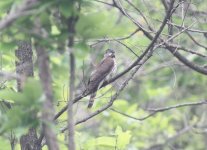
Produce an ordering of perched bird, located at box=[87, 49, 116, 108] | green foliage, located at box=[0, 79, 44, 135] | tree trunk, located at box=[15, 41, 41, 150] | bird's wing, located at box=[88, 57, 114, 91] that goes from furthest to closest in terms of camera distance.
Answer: bird's wing, located at box=[88, 57, 114, 91], perched bird, located at box=[87, 49, 116, 108], tree trunk, located at box=[15, 41, 41, 150], green foliage, located at box=[0, 79, 44, 135]

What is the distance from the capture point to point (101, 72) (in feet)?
21.6

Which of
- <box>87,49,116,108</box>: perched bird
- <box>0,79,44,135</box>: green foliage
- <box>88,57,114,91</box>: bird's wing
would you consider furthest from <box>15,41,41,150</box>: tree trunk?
<box>0,79,44,135</box>: green foliage

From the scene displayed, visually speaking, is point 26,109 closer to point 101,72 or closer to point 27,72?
point 27,72

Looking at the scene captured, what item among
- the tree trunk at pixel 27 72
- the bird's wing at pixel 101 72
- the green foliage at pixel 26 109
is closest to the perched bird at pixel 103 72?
the bird's wing at pixel 101 72

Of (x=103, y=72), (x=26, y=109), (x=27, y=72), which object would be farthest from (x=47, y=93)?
(x=103, y=72)

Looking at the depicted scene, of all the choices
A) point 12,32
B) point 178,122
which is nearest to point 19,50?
point 12,32

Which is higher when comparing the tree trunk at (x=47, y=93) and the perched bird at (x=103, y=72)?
the tree trunk at (x=47, y=93)

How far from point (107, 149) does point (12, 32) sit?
7.81 feet

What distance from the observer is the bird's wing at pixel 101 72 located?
6.09 m

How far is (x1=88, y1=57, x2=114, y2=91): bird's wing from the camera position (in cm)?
609

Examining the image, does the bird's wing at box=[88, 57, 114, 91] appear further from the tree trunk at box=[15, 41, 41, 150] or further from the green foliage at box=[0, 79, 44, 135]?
the green foliage at box=[0, 79, 44, 135]

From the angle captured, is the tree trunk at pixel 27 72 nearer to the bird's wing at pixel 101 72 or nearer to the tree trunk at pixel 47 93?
the bird's wing at pixel 101 72

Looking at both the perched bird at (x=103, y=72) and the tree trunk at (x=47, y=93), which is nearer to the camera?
the tree trunk at (x=47, y=93)

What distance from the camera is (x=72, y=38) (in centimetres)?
262
